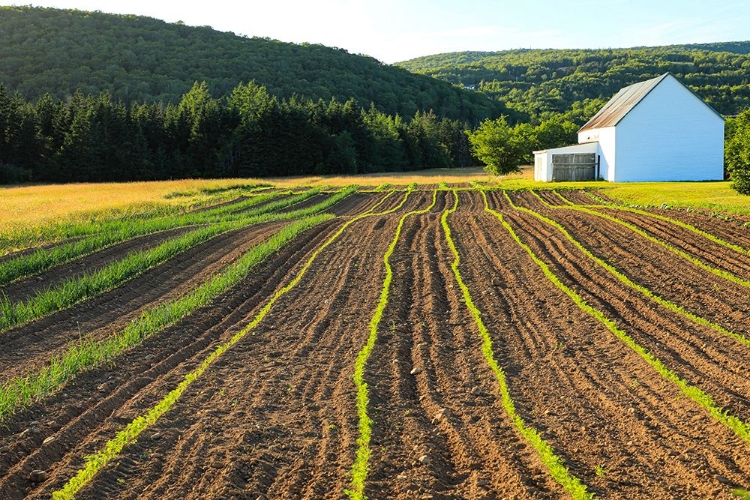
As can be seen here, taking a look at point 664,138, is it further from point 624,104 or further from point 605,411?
point 605,411

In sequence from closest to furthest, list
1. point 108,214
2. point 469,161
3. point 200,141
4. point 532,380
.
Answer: point 532,380
point 108,214
point 200,141
point 469,161

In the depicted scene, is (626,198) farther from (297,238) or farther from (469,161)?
(469,161)

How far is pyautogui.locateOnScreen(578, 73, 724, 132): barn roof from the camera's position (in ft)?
142

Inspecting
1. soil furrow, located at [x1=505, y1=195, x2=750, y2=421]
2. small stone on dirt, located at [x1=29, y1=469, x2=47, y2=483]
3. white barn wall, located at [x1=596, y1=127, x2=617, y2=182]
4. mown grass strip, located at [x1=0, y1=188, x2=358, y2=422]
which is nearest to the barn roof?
white barn wall, located at [x1=596, y1=127, x2=617, y2=182]

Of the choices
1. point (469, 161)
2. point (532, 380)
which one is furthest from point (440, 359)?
point (469, 161)

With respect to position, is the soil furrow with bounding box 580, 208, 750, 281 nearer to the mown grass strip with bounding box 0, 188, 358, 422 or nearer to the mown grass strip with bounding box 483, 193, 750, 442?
the mown grass strip with bounding box 483, 193, 750, 442

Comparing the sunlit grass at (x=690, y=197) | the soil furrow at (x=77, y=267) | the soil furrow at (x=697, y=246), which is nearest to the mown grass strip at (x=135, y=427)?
the soil furrow at (x=77, y=267)

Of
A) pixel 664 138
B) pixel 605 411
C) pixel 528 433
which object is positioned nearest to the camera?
pixel 528 433

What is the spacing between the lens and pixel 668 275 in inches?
508

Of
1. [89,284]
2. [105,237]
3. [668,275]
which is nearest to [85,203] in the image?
[105,237]

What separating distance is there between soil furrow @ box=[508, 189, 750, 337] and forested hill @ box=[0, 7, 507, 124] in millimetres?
82324

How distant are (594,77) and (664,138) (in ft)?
361

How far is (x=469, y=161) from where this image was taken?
101 m

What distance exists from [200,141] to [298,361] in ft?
200
